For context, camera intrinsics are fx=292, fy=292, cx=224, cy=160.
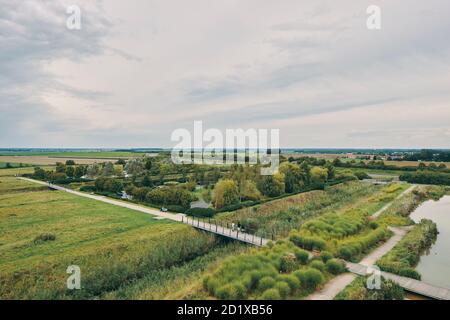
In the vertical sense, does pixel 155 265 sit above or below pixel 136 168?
below

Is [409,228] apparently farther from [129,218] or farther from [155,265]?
[129,218]

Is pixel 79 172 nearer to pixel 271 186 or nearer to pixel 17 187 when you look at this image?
pixel 17 187

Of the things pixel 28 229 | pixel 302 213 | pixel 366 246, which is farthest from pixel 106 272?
pixel 302 213

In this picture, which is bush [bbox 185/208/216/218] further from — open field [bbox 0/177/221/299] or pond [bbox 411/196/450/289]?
pond [bbox 411/196/450/289]

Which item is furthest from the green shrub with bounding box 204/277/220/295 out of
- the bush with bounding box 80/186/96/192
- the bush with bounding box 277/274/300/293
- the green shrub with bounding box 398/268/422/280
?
the bush with bounding box 80/186/96/192

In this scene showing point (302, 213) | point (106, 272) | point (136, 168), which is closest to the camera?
point (106, 272)

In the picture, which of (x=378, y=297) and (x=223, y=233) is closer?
(x=378, y=297)

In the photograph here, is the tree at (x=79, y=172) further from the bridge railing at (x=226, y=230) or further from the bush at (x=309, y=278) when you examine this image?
the bush at (x=309, y=278)

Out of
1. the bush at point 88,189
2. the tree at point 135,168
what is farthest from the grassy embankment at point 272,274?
the tree at point 135,168
